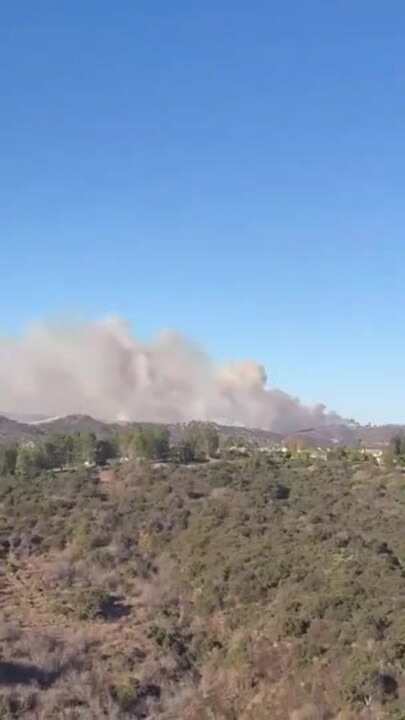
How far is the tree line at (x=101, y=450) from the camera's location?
196 feet

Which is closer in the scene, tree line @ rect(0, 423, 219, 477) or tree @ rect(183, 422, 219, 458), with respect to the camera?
tree line @ rect(0, 423, 219, 477)

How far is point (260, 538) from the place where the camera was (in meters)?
34.8

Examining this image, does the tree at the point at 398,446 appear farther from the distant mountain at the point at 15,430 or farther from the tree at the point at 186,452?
the distant mountain at the point at 15,430

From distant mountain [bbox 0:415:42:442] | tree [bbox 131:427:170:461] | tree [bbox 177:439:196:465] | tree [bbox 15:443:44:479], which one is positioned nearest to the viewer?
tree [bbox 15:443:44:479]

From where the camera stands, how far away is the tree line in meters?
59.7

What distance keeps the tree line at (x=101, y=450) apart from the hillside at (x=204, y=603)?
13722 millimetres

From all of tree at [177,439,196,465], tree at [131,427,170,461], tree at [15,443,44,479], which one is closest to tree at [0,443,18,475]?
tree at [15,443,44,479]

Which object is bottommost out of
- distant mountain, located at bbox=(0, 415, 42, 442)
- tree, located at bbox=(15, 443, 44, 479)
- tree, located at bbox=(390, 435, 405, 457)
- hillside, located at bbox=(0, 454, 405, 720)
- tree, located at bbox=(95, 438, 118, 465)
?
hillside, located at bbox=(0, 454, 405, 720)

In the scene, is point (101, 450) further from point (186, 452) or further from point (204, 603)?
point (204, 603)

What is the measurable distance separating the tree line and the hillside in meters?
13.7

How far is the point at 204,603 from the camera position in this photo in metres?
29.1

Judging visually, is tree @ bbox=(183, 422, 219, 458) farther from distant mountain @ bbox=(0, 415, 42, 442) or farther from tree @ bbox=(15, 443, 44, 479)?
distant mountain @ bbox=(0, 415, 42, 442)

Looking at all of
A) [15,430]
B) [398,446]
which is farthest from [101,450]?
[15,430]

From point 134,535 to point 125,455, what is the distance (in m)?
28.0
